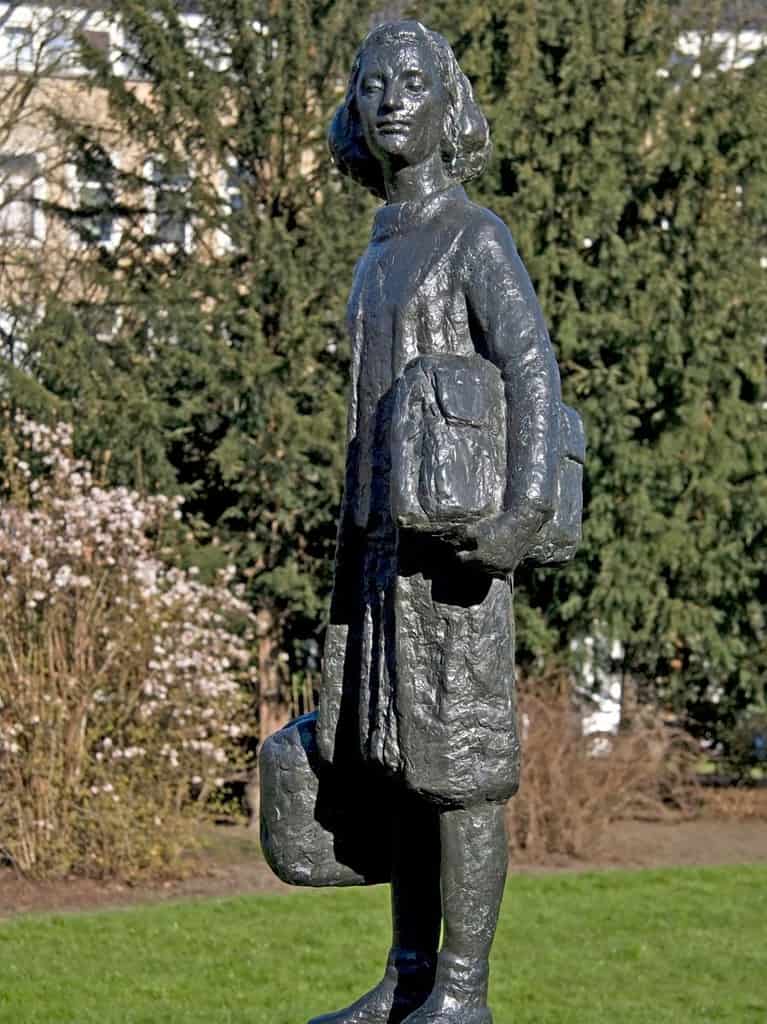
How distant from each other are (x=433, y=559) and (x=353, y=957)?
17.4 ft

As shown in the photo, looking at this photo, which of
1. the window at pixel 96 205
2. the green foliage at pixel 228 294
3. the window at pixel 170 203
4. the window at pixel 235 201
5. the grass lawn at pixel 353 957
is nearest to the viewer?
the grass lawn at pixel 353 957

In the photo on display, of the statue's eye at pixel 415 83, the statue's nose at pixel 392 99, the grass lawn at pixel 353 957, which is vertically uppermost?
the statue's eye at pixel 415 83

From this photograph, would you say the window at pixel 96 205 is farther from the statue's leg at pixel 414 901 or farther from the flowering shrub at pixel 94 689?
the statue's leg at pixel 414 901

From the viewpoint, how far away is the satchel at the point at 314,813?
4.16m

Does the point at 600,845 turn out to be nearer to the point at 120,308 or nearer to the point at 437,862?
the point at 120,308

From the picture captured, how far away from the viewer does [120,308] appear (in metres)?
13.5

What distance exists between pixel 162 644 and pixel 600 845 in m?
3.59

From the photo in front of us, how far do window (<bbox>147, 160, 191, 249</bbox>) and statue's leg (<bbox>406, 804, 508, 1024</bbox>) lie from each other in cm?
1024

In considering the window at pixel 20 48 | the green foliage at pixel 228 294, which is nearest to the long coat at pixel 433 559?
the green foliage at pixel 228 294

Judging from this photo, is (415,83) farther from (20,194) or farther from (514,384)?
(20,194)

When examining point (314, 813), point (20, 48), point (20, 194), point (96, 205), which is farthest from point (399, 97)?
point (20, 48)

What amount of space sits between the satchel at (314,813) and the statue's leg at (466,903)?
0.33 meters

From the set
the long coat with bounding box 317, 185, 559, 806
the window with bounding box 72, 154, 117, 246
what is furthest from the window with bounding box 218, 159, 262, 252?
the long coat with bounding box 317, 185, 559, 806

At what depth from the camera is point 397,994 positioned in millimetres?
4125
